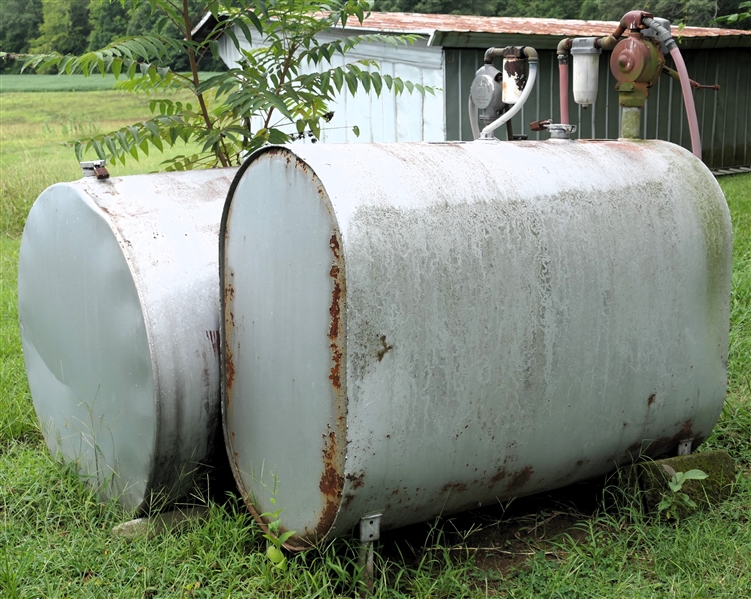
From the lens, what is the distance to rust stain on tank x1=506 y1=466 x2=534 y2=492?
2482 mm

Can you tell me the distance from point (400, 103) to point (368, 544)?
6566 mm

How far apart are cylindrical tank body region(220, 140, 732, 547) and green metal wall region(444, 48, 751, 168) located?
4898mm

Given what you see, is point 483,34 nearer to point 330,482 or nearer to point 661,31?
point 661,31

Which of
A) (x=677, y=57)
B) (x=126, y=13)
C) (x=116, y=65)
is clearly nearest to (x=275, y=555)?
(x=116, y=65)

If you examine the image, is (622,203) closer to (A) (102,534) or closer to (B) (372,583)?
(B) (372,583)

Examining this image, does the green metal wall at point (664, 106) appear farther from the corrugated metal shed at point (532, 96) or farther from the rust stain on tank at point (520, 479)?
the rust stain on tank at point (520, 479)

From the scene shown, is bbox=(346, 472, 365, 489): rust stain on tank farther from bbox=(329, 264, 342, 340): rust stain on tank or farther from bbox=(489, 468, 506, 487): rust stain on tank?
bbox=(489, 468, 506, 487): rust stain on tank

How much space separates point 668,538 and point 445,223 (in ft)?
4.33

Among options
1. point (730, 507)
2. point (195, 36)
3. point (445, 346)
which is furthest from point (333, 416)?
point (195, 36)

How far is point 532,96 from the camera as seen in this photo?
8.43m

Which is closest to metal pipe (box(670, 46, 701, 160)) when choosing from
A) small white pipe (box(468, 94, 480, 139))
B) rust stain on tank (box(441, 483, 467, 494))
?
small white pipe (box(468, 94, 480, 139))

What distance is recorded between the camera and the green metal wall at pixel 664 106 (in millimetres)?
7680

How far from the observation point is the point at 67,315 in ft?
9.44

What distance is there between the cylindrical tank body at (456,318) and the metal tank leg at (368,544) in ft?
0.15
